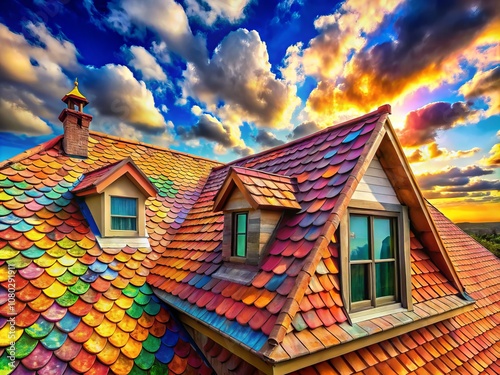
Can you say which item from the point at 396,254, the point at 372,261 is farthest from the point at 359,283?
the point at 396,254

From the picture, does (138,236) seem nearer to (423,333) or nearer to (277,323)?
(277,323)

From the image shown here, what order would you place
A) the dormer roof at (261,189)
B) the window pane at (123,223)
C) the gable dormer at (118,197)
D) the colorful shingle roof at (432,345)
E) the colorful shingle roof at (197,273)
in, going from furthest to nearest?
the window pane at (123,223) → the gable dormer at (118,197) → the dormer roof at (261,189) → the colorful shingle roof at (432,345) → the colorful shingle roof at (197,273)

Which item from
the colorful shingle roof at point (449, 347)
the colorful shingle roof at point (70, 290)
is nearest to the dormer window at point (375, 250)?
the colorful shingle roof at point (449, 347)

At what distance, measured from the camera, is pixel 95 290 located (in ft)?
11.6

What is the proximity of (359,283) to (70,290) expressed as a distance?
3917 millimetres

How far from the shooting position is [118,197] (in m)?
4.48

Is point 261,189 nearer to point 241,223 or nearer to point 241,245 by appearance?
point 241,223

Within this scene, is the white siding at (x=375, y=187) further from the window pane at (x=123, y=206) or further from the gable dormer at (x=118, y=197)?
the window pane at (x=123, y=206)

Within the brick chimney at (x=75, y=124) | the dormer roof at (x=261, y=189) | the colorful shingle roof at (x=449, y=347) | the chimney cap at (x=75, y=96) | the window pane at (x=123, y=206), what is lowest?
the colorful shingle roof at (x=449, y=347)

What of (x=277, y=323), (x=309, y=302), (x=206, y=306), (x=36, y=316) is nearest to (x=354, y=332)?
(x=309, y=302)

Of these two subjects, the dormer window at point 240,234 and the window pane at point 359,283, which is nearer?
the window pane at point 359,283

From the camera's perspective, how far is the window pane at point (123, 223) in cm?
444

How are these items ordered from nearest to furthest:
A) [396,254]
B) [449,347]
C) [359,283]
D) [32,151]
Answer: [359,283] < [396,254] < [449,347] < [32,151]

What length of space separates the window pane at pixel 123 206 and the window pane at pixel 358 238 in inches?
152
